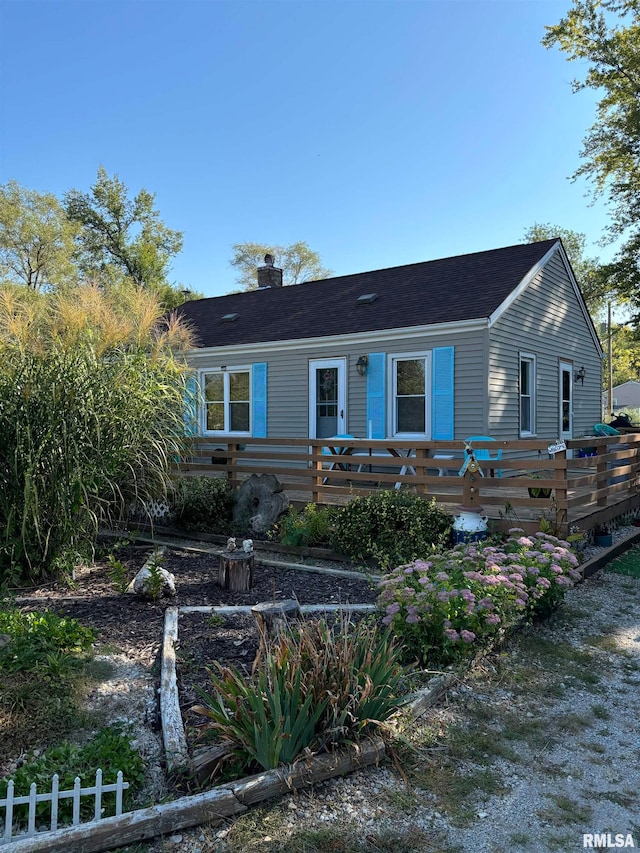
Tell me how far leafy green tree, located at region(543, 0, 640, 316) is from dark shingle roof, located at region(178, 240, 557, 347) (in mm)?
8721

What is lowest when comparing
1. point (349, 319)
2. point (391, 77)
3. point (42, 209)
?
point (349, 319)

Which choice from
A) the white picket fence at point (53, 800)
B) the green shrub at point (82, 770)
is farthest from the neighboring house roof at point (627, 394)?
the white picket fence at point (53, 800)

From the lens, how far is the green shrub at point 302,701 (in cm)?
220

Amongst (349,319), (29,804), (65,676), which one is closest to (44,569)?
(65,676)

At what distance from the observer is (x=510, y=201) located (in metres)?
22.2

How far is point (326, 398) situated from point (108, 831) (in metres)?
9.33

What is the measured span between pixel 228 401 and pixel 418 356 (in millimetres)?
4712

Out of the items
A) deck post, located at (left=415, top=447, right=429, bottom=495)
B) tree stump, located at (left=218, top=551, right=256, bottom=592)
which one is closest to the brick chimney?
deck post, located at (left=415, top=447, right=429, bottom=495)

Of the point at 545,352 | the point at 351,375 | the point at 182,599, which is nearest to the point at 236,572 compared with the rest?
the point at 182,599

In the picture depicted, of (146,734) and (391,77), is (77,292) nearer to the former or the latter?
(146,734)

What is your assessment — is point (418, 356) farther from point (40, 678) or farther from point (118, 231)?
point (118, 231)

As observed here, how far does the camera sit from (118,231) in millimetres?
31656

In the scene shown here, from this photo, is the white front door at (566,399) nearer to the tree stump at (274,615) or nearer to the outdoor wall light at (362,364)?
the outdoor wall light at (362,364)

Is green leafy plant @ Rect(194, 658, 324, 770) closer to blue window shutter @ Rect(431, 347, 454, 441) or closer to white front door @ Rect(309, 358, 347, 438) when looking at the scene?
blue window shutter @ Rect(431, 347, 454, 441)
